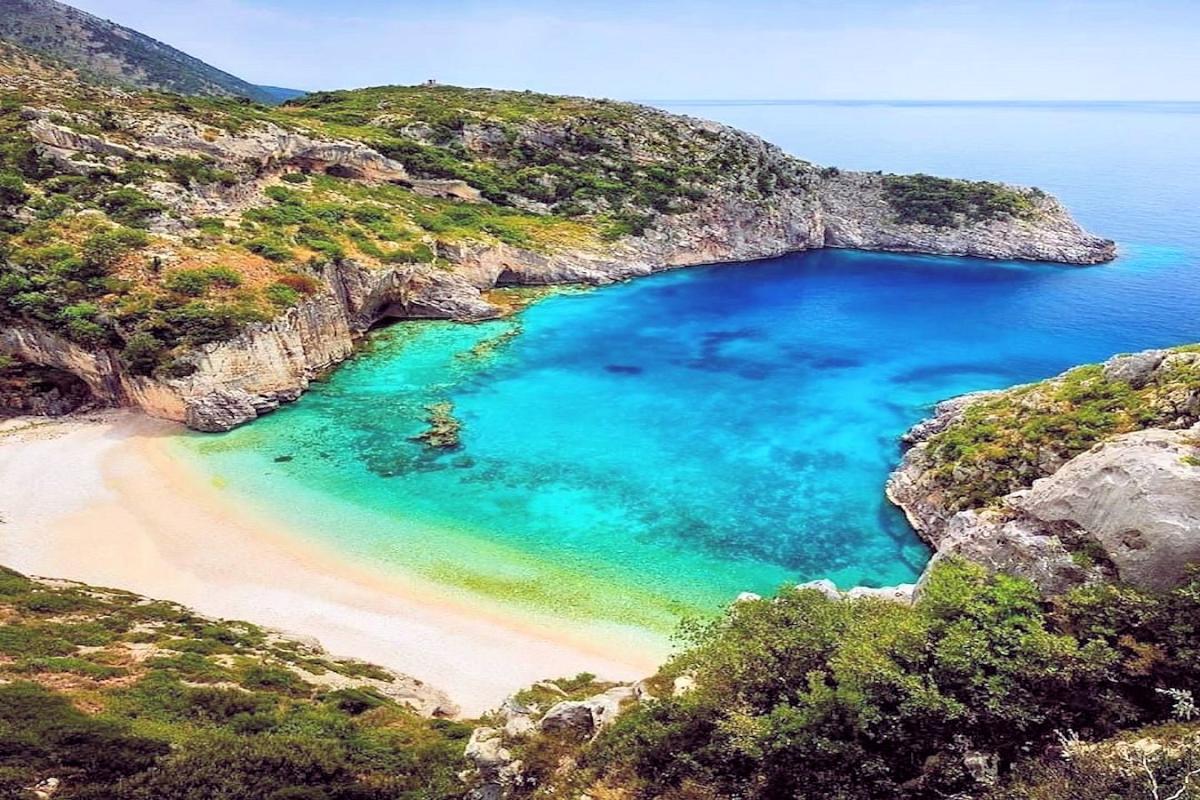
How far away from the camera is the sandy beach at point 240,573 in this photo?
20312 millimetres

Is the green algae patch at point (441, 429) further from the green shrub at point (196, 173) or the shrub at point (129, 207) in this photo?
the green shrub at point (196, 173)

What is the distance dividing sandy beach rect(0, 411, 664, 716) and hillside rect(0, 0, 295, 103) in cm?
14636

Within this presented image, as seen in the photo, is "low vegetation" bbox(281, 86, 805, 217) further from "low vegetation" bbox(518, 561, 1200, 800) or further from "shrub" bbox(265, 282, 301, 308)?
"low vegetation" bbox(518, 561, 1200, 800)

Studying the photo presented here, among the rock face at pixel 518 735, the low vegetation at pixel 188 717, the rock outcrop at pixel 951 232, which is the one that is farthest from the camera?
the rock outcrop at pixel 951 232

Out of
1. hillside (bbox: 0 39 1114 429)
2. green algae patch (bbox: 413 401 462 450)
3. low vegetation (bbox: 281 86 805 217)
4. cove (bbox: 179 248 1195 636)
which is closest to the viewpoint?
cove (bbox: 179 248 1195 636)

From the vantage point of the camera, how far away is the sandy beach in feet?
66.6

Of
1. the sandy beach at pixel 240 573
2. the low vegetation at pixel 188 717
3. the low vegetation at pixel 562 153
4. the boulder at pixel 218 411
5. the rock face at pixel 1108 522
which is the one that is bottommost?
the sandy beach at pixel 240 573

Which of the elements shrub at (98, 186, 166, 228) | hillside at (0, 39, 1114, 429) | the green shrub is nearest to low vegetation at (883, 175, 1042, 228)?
hillside at (0, 39, 1114, 429)

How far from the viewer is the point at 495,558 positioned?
25141mm

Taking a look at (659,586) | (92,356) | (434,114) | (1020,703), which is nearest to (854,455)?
(659,586)

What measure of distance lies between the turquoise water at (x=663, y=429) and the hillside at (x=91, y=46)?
14109 centimetres

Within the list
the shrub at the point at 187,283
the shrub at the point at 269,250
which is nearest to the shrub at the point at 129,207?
the shrub at the point at 269,250

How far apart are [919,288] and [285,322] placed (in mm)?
60650

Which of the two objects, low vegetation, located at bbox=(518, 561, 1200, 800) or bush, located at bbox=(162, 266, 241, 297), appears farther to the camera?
bush, located at bbox=(162, 266, 241, 297)
